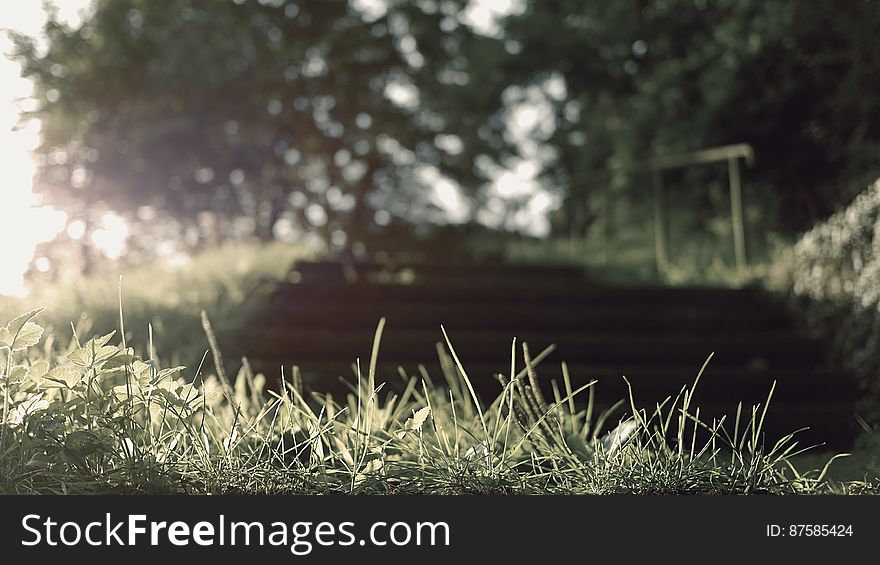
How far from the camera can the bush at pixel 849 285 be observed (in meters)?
3.76

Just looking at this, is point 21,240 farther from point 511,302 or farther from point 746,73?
point 746,73

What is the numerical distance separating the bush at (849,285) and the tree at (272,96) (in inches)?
276

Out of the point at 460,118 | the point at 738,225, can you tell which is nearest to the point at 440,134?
the point at 460,118

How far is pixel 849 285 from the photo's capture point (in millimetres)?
4094

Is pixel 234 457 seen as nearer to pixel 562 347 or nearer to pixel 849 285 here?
pixel 562 347

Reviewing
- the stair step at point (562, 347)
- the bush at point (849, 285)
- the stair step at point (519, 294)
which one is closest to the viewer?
the bush at point (849, 285)

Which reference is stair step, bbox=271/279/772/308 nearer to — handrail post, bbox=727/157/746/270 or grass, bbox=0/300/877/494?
handrail post, bbox=727/157/746/270

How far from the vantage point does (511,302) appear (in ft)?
17.9

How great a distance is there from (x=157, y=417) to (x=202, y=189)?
17071 mm

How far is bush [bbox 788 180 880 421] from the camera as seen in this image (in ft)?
12.3

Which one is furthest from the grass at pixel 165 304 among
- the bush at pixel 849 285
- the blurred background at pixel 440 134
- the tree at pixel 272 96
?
the tree at pixel 272 96

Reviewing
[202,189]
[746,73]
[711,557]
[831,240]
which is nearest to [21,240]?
[711,557]

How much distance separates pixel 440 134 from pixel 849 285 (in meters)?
9.24

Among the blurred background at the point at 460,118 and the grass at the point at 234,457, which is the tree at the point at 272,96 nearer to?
the blurred background at the point at 460,118
